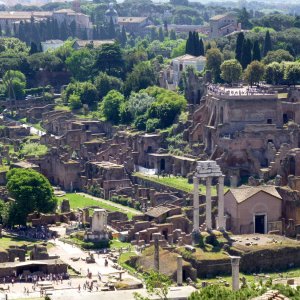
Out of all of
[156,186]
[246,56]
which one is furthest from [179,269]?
[246,56]

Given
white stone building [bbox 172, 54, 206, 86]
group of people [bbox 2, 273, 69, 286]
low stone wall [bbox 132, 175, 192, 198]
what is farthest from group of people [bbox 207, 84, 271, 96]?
group of people [bbox 2, 273, 69, 286]

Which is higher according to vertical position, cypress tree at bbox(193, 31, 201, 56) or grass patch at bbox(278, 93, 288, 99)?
grass patch at bbox(278, 93, 288, 99)

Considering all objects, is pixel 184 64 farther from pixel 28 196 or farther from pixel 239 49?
pixel 28 196

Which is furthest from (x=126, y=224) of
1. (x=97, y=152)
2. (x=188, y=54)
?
(x=188, y=54)

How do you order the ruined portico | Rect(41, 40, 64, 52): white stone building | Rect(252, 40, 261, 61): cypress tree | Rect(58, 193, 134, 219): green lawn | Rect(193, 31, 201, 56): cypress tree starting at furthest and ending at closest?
Rect(41, 40, 64, 52): white stone building
Rect(193, 31, 201, 56): cypress tree
Rect(252, 40, 261, 61): cypress tree
Rect(58, 193, 134, 219): green lawn
the ruined portico

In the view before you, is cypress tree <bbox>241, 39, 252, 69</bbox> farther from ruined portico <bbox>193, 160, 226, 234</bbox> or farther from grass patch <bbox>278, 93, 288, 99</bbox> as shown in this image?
ruined portico <bbox>193, 160, 226, 234</bbox>

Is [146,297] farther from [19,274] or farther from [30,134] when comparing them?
[30,134]

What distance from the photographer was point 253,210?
90.6 metres

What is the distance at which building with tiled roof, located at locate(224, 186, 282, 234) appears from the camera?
90.4 metres

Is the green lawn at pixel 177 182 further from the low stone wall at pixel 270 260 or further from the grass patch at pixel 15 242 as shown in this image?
the low stone wall at pixel 270 260

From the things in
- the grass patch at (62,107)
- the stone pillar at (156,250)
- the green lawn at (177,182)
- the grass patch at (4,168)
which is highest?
the stone pillar at (156,250)

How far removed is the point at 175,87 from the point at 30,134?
1385 centimetres

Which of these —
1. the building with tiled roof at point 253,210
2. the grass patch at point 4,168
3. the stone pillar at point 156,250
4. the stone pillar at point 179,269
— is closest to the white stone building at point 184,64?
the grass patch at point 4,168

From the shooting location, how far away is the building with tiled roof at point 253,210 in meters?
90.4
